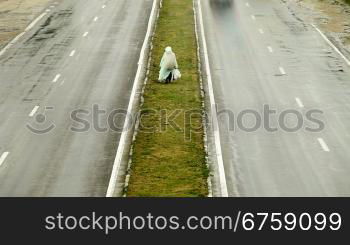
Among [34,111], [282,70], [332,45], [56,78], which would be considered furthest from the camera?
[332,45]

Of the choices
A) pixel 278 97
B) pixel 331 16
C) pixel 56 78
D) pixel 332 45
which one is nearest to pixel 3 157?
pixel 278 97

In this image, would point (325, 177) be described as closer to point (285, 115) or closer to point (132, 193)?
point (132, 193)

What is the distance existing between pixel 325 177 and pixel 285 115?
290 inches

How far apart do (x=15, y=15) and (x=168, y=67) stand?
2057 centimetres

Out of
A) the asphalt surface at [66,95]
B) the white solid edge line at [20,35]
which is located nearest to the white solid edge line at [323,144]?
A: the asphalt surface at [66,95]

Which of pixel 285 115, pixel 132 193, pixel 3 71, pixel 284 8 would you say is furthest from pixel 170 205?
pixel 284 8

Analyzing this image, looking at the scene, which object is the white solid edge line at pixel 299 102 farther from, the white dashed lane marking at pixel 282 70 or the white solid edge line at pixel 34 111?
the white solid edge line at pixel 34 111

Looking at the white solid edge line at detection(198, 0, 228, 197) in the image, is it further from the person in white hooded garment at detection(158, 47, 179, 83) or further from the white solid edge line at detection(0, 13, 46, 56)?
the white solid edge line at detection(0, 13, 46, 56)

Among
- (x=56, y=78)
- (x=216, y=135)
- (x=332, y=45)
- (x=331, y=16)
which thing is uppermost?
(x=216, y=135)

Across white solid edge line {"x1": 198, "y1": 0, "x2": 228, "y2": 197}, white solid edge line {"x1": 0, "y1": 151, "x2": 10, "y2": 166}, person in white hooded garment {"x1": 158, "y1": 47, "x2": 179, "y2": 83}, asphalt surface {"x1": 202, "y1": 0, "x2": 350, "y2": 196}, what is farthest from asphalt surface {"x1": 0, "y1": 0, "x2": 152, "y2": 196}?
asphalt surface {"x1": 202, "y1": 0, "x2": 350, "y2": 196}

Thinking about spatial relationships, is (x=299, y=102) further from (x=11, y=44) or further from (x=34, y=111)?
(x=11, y=44)

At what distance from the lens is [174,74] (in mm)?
39438

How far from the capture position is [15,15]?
189 ft

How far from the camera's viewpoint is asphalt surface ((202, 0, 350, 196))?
26766mm
